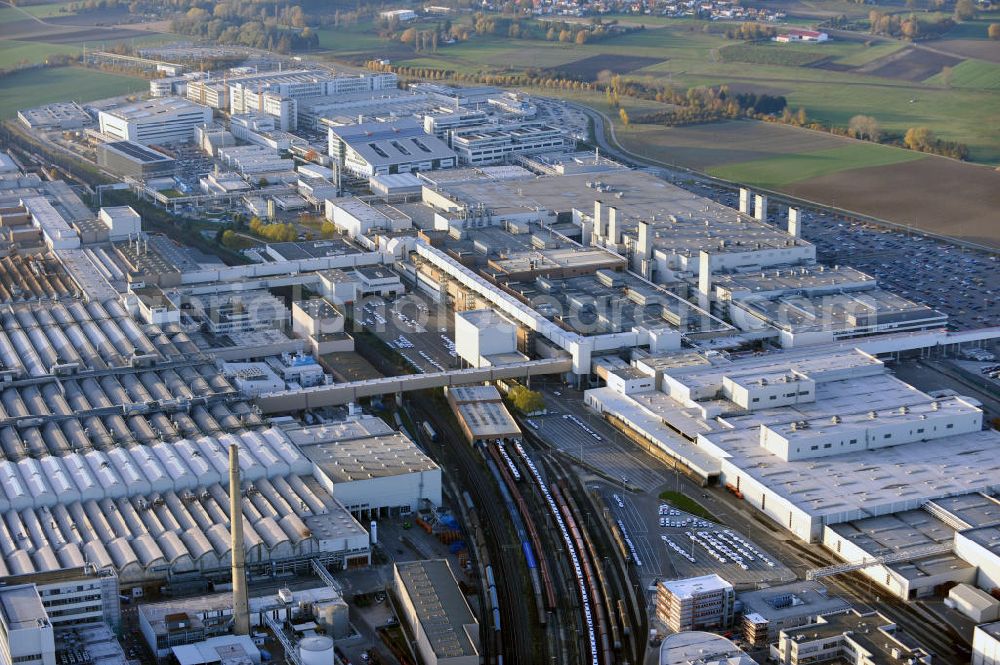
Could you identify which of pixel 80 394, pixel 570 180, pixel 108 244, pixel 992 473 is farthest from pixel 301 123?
pixel 992 473

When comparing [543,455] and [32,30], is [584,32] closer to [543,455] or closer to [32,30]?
[32,30]

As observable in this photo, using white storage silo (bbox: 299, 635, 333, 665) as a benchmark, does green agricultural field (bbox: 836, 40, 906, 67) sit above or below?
above

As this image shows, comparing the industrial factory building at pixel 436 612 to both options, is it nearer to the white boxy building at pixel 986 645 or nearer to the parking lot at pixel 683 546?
the parking lot at pixel 683 546

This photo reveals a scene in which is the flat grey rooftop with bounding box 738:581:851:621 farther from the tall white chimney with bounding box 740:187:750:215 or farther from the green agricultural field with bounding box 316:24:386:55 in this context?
the green agricultural field with bounding box 316:24:386:55

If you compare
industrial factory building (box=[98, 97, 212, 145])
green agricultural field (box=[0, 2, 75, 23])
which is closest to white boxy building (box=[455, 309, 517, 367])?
industrial factory building (box=[98, 97, 212, 145])

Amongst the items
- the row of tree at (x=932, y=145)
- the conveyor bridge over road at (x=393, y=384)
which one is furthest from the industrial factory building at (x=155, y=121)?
the conveyor bridge over road at (x=393, y=384)

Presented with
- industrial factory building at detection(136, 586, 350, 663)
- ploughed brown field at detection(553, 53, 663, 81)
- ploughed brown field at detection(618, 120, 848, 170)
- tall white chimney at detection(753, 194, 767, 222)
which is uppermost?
ploughed brown field at detection(553, 53, 663, 81)

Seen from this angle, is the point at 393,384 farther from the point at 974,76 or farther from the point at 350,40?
the point at 350,40
